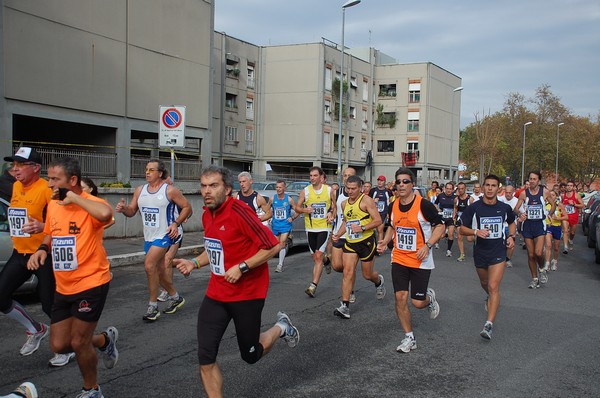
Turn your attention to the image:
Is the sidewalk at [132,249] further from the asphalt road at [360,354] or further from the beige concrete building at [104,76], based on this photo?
the beige concrete building at [104,76]

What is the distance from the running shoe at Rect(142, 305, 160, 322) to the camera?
6.98 meters

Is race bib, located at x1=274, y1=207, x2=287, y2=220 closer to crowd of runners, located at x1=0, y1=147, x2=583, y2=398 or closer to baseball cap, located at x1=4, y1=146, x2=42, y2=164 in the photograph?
crowd of runners, located at x1=0, y1=147, x2=583, y2=398

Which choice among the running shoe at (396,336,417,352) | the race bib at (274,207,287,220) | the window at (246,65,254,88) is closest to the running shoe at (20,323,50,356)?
the running shoe at (396,336,417,352)

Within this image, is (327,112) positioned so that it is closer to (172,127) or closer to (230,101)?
(230,101)

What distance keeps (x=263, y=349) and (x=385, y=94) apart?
51.4m

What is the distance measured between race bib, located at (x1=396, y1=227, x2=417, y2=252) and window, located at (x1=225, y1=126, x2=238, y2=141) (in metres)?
37.2

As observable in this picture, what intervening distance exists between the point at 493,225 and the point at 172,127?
8.21 meters

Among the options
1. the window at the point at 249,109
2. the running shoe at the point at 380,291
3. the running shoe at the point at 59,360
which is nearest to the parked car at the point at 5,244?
the running shoe at the point at 59,360

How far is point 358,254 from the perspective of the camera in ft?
25.7

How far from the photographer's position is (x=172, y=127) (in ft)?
42.3

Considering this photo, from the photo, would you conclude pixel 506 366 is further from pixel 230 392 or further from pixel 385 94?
pixel 385 94

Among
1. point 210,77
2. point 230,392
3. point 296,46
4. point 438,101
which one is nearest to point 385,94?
point 438,101

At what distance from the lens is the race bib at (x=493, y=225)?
7012mm

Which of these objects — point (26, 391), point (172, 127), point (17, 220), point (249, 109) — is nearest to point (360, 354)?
point (26, 391)
